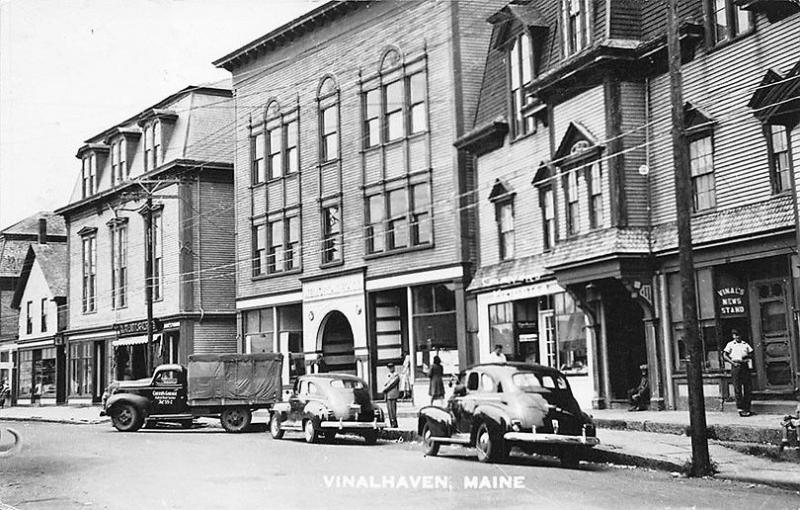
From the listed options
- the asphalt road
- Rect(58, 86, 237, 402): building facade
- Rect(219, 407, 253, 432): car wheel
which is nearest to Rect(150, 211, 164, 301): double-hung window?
Rect(58, 86, 237, 402): building facade

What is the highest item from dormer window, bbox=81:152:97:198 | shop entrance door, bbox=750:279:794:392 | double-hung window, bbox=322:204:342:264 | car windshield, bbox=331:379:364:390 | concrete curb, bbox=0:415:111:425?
dormer window, bbox=81:152:97:198

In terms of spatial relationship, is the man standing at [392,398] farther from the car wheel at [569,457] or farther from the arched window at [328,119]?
the arched window at [328,119]

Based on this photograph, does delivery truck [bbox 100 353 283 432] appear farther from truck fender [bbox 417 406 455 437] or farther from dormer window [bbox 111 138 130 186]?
dormer window [bbox 111 138 130 186]

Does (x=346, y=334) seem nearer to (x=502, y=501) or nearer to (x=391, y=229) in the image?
(x=391, y=229)

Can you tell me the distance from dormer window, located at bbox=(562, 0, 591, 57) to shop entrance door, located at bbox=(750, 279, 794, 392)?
23.9 feet

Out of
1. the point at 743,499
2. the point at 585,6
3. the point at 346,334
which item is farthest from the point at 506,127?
the point at 743,499

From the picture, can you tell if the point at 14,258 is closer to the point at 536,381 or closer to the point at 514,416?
the point at 536,381

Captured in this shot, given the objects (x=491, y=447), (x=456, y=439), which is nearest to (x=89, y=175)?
(x=456, y=439)

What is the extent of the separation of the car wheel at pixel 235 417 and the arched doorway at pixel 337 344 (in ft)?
31.1

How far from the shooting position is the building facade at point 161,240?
45.1 m

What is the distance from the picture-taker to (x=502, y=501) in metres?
12.1

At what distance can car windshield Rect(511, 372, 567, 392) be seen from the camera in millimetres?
17016

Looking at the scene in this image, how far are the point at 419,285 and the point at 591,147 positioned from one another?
36.1ft

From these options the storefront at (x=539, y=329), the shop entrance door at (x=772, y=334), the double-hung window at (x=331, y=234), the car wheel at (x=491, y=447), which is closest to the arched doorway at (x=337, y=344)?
the double-hung window at (x=331, y=234)
